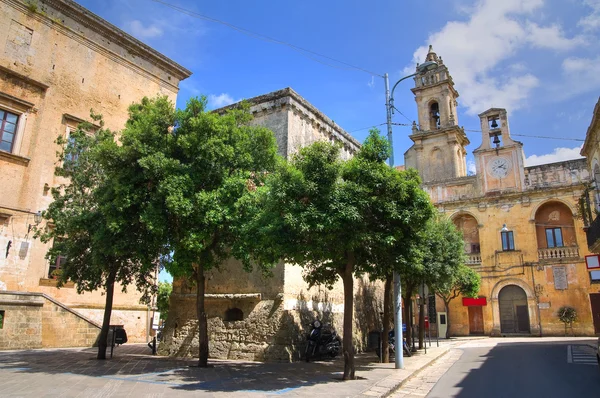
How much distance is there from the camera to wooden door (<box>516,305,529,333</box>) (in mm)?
29797

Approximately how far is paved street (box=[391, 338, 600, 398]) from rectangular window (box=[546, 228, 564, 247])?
17.7 meters

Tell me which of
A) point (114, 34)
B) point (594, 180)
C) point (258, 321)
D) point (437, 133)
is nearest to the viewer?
point (258, 321)

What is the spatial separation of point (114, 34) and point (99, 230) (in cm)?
1685

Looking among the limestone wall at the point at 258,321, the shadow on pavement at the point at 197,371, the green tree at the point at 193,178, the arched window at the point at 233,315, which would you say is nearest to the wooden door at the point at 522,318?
the limestone wall at the point at 258,321

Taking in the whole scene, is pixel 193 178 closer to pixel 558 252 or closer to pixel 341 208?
pixel 341 208

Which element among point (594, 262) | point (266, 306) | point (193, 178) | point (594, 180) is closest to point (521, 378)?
point (594, 262)

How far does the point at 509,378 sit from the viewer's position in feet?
33.1

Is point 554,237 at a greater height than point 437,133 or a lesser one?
lesser

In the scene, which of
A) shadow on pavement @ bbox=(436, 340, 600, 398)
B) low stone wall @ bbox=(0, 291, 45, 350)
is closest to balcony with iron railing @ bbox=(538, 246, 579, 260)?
shadow on pavement @ bbox=(436, 340, 600, 398)

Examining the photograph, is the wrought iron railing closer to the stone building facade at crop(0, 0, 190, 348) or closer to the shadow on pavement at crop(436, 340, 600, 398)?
the shadow on pavement at crop(436, 340, 600, 398)

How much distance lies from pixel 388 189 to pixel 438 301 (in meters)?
25.3

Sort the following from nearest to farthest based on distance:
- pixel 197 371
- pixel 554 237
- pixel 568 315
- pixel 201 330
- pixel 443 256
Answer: pixel 197 371
pixel 201 330
pixel 443 256
pixel 568 315
pixel 554 237

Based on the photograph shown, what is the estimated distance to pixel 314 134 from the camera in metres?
18.9

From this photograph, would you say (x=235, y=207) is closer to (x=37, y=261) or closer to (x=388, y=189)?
(x=388, y=189)
